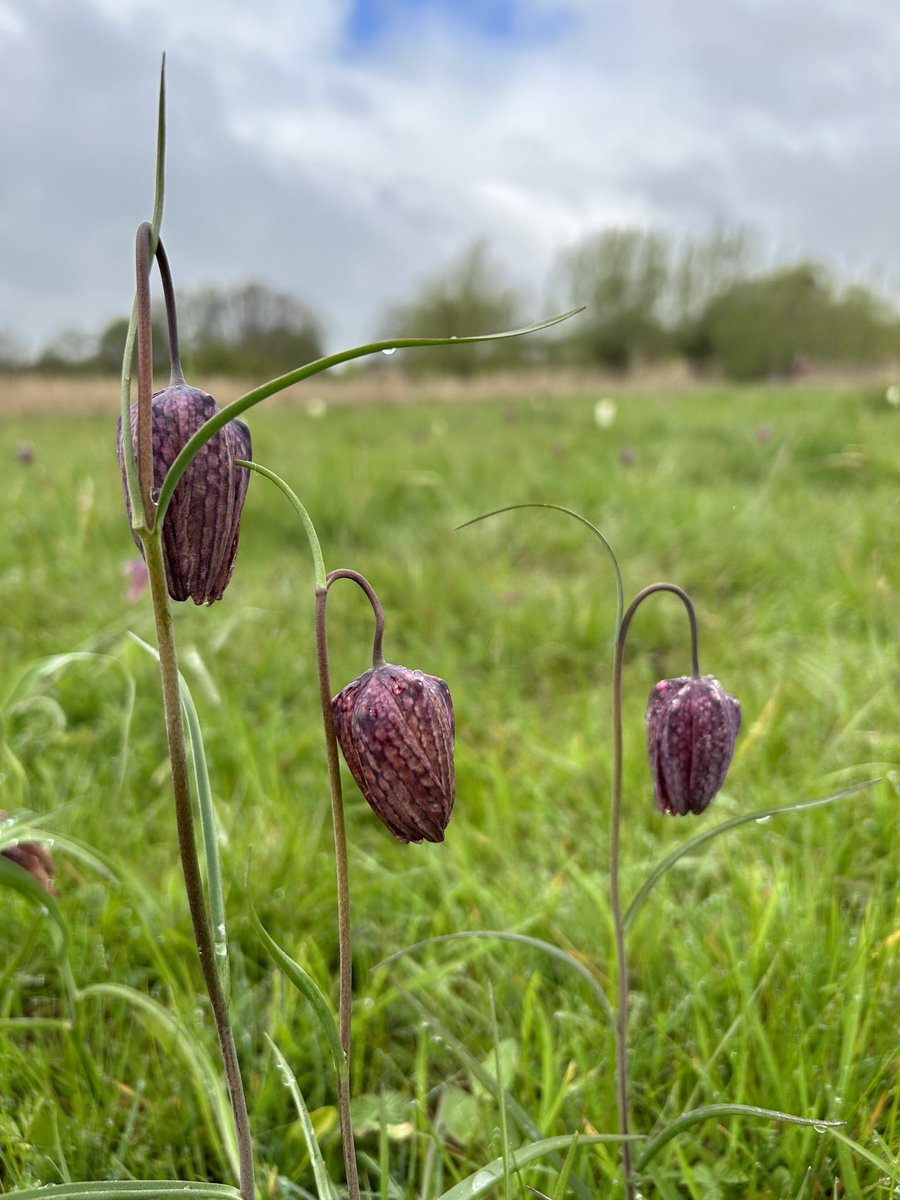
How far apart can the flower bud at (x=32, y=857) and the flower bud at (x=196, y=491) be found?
1.41 feet

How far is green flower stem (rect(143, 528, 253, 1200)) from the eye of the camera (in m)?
0.54

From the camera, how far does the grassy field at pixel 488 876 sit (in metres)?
0.90

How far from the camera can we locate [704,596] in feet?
9.09

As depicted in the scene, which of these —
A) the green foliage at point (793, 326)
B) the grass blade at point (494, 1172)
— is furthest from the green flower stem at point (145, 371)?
the green foliage at point (793, 326)

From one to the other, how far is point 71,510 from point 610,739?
2.49 metres

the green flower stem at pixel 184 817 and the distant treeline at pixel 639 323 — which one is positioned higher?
the distant treeline at pixel 639 323

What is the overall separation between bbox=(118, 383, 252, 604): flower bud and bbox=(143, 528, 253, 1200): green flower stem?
51 mm

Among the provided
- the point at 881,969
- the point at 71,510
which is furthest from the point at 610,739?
the point at 71,510

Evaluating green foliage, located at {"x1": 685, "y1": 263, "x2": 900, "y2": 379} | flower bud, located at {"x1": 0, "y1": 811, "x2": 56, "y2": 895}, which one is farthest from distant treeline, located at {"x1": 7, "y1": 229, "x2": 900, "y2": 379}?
flower bud, located at {"x1": 0, "y1": 811, "x2": 56, "y2": 895}

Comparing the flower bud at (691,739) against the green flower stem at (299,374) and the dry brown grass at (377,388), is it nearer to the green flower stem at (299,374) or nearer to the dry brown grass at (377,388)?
the green flower stem at (299,374)

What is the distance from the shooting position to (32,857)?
0.90 meters

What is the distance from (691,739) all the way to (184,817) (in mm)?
455

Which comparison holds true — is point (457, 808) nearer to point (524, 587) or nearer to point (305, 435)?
point (524, 587)

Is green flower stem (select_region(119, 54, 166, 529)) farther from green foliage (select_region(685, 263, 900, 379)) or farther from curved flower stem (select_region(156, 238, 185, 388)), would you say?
green foliage (select_region(685, 263, 900, 379))
